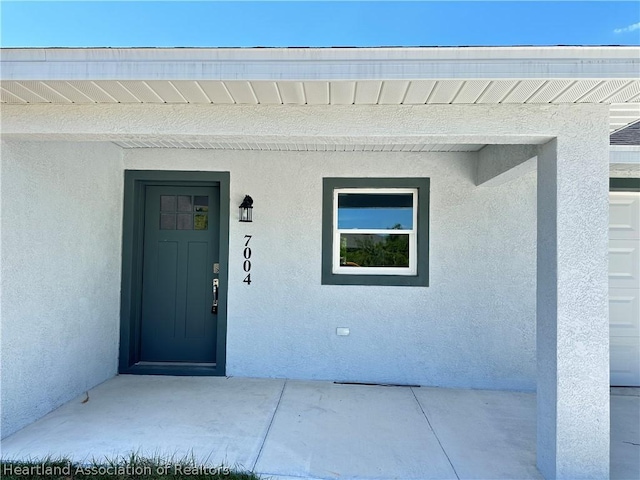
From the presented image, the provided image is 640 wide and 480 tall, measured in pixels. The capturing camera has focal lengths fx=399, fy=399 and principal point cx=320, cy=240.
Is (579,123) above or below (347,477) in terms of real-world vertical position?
above

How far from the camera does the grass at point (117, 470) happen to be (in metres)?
2.89

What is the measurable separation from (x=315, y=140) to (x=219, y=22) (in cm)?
361

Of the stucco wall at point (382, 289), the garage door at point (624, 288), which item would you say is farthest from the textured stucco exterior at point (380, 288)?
the garage door at point (624, 288)

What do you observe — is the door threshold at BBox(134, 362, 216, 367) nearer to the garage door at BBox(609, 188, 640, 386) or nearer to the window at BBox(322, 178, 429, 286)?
the window at BBox(322, 178, 429, 286)

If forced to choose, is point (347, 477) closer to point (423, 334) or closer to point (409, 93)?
point (423, 334)

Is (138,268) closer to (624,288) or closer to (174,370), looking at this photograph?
(174,370)

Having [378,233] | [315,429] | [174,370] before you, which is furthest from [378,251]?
[174,370]

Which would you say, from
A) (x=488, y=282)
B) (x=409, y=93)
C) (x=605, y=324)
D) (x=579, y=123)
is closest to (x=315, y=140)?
(x=409, y=93)

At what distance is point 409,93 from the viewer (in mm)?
2715

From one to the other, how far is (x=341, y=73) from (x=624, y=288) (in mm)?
5090

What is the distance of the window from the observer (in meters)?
5.21

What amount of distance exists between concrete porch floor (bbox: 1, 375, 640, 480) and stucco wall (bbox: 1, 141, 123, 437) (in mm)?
360

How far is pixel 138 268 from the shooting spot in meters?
5.39

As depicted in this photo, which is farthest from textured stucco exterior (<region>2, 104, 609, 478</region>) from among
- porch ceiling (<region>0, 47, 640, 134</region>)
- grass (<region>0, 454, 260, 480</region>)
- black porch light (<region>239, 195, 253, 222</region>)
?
grass (<region>0, 454, 260, 480</region>)
